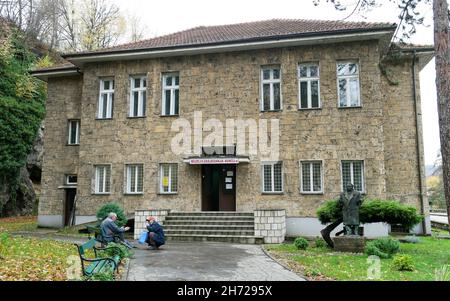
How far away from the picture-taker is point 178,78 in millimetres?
21094

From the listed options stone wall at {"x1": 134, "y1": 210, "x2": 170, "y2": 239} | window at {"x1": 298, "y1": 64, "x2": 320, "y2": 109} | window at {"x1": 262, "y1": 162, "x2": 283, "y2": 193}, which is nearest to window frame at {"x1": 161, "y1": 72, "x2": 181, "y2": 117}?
stone wall at {"x1": 134, "y1": 210, "x2": 170, "y2": 239}

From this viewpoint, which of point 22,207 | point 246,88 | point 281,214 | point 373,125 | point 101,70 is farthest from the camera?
point 22,207

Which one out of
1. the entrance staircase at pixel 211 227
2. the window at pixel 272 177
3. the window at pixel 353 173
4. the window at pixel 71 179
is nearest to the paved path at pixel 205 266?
the entrance staircase at pixel 211 227

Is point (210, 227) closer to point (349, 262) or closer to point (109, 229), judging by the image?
→ point (109, 229)

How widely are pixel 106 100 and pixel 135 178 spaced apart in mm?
4669

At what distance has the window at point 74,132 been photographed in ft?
76.0

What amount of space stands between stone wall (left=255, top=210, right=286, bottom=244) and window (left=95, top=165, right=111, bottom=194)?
28.2ft

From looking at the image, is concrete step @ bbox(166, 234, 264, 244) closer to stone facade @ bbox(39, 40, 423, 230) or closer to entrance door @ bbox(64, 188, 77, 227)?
stone facade @ bbox(39, 40, 423, 230)

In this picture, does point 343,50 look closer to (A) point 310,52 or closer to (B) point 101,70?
(A) point 310,52

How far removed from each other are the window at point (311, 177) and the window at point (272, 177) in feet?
3.50

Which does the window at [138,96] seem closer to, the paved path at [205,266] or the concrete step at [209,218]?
the concrete step at [209,218]

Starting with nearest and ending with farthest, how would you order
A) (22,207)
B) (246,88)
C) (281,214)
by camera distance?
(281,214) → (246,88) → (22,207)

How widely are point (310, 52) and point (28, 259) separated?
15.2 metres

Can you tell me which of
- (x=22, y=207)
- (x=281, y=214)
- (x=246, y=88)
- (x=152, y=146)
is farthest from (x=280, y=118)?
(x=22, y=207)
